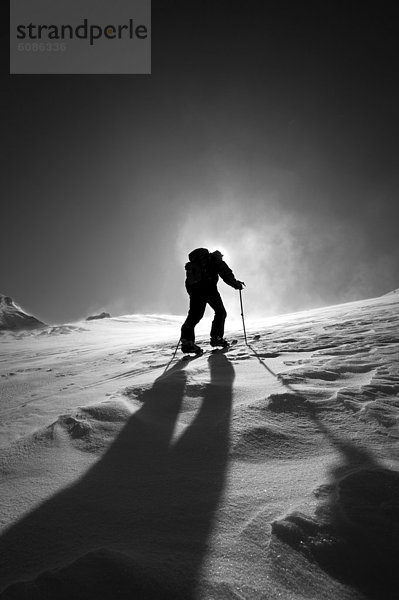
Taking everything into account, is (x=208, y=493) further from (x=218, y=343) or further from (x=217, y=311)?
(x=217, y=311)

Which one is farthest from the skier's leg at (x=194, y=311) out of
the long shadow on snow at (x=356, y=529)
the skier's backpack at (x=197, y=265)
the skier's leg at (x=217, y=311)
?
the long shadow on snow at (x=356, y=529)

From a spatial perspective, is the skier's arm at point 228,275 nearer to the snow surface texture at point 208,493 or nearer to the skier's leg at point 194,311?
the skier's leg at point 194,311

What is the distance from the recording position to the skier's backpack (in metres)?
5.62

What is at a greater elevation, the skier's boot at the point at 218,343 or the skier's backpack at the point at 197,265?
the skier's backpack at the point at 197,265

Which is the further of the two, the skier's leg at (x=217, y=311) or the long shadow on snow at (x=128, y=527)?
the skier's leg at (x=217, y=311)

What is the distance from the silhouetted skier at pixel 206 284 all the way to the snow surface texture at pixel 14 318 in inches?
865

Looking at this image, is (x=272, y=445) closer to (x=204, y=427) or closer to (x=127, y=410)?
(x=204, y=427)

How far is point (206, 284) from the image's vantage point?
577cm

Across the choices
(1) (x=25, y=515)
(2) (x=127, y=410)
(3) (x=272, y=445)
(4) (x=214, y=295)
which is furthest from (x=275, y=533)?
(4) (x=214, y=295)

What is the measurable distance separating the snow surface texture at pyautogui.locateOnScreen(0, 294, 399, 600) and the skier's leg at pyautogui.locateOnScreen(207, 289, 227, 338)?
3102 millimetres

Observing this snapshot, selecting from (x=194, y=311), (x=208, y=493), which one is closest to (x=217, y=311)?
(x=194, y=311)

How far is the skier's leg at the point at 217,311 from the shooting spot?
223 inches

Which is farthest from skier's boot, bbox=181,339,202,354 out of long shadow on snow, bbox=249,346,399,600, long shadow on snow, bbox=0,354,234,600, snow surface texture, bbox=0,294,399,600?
long shadow on snow, bbox=249,346,399,600

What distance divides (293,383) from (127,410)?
1.42 metres
